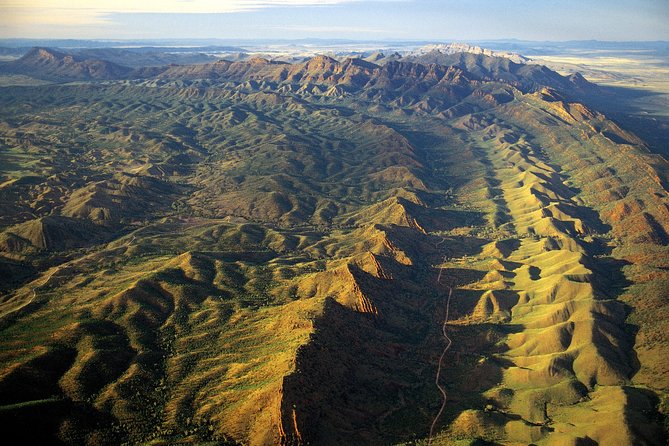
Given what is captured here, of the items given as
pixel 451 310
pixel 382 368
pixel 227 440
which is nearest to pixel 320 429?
pixel 227 440

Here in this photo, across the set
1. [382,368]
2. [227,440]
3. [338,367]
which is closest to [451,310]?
[382,368]

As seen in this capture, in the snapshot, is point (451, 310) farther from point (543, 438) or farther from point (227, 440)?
point (227, 440)

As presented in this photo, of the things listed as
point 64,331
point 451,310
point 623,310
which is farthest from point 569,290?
point 64,331

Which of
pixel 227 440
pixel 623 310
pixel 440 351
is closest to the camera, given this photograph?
pixel 227 440

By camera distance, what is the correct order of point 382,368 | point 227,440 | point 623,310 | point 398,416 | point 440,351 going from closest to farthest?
point 227,440 < point 398,416 < point 382,368 < point 440,351 < point 623,310

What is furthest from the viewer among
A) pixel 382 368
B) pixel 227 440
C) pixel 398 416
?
pixel 382 368

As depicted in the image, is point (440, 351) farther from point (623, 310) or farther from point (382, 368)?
point (623, 310)

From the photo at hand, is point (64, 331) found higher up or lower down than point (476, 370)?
higher up

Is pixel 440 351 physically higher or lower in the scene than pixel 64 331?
lower

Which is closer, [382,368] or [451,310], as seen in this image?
[382,368]

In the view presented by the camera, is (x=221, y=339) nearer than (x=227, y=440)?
No
